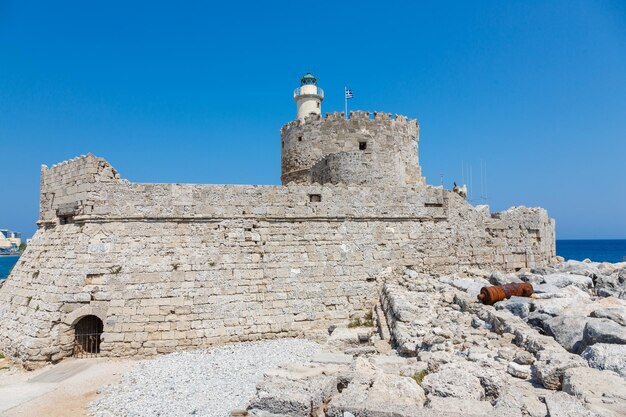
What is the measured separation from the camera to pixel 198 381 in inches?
330

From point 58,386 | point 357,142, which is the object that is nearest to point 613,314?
point 58,386

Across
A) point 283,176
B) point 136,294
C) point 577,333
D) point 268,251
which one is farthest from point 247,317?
point 283,176

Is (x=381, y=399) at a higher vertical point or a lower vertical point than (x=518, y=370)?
lower

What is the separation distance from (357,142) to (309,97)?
8.30 metres

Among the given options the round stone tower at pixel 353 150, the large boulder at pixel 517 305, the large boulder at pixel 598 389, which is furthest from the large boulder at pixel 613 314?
the round stone tower at pixel 353 150

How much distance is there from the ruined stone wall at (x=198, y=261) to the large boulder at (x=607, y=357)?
20.9ft

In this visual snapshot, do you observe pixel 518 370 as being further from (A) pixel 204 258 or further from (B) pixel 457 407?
(A) pixel 204 258

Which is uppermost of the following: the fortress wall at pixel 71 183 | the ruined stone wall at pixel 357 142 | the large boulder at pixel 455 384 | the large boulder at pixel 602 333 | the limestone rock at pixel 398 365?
the ruined stone wall at pixel 357 142

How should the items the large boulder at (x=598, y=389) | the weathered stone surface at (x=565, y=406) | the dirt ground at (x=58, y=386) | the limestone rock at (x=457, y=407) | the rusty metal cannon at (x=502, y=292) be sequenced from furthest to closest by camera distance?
the rusty metal cannon at (x=502, y=292) < the dirt ground at (x=58, y=386) < the limestone rock at (x=457, y=407) < the large boulder at (x=598, y=389) < the weathered stone surface at (x=565, y=406)

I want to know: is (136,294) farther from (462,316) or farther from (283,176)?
(283,176)

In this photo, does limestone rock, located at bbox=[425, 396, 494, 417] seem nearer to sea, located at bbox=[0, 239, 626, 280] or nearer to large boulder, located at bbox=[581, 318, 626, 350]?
large boulder, located at bbox=[581, 318, 626, 350]

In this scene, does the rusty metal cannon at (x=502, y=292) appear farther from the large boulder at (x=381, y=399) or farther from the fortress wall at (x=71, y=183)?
the fortress wall at (x=71, y=183)

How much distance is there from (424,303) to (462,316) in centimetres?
128

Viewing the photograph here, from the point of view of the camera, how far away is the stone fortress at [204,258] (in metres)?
10.4
